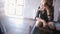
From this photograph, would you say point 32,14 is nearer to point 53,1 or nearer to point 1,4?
point 53,1

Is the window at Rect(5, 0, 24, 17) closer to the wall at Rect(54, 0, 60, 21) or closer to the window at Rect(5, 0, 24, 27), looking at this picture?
the window at Rect(5, 0, 24, 27)

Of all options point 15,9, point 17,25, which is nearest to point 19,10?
point 15,9

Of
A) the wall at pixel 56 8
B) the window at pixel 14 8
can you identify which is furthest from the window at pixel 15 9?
the wall at pixel 56 8

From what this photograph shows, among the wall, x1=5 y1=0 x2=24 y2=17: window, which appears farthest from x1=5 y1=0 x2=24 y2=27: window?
the wall

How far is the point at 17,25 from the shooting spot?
4.17ft

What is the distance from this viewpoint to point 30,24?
1206mm

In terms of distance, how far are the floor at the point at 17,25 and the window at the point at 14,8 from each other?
57 millimetres

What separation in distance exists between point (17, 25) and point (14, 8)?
173 mm

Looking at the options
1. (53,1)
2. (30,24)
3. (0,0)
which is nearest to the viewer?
(53,1)

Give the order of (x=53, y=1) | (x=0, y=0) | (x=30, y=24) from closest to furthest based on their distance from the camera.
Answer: (x=53, y=1)
(x=30, y=24)
(x=0, y=0)

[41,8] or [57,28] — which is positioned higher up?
[41,8]

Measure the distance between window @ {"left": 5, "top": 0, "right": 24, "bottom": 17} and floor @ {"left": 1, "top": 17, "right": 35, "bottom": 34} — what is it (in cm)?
6

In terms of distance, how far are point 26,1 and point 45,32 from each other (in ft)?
1.10

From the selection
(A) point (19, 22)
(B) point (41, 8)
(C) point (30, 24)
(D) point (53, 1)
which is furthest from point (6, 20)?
(D) point (53, 1)
